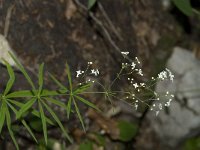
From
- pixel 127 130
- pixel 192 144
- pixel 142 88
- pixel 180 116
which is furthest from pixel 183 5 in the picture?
pixel 192 144

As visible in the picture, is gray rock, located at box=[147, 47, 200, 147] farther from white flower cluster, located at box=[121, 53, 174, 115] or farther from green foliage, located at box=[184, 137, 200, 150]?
white flower cluster, located at box=[121, 53, 174, 115]

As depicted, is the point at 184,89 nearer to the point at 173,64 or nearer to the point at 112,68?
the point at 173,64

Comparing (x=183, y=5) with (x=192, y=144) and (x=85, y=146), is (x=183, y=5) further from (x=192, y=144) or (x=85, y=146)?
(x=192, y=144)

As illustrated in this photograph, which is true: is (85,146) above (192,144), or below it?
above

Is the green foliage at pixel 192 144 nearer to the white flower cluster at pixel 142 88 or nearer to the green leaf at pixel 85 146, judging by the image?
the white flower cluster at pixel 142 88

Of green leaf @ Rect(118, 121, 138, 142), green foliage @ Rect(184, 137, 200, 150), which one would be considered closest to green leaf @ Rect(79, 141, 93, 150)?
green leaf @ Rect(118, 121, 138, 142)

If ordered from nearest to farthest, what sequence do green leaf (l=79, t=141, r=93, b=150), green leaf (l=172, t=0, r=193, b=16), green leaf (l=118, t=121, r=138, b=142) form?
green leaf (l=172, t=0, r=193, b=16) < green leaf (l=79, t=141, r=93, b=150) < green leaf (l=118, t=121, r=138, b=142)

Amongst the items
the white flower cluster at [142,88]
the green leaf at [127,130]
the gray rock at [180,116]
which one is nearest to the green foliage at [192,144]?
the gray rock at [180,116]
